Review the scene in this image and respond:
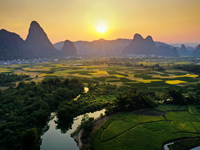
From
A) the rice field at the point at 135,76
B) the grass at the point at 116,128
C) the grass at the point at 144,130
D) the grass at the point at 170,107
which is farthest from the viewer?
the rice field at the point at 135,76

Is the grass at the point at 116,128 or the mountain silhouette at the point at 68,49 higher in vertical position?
the mountain silhouette at the point at 68,49

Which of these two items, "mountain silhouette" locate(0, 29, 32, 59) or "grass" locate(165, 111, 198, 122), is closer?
"grass" locate(165, 111, 198, 122)

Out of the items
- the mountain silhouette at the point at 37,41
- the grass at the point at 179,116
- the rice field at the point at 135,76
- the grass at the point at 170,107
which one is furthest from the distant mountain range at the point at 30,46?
the grass at the point at 179,116

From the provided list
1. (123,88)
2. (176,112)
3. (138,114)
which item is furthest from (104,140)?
(123,88)

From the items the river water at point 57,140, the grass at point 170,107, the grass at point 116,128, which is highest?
the grass at point 170,107

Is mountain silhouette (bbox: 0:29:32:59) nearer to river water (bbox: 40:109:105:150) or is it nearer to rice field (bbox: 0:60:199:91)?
rice field (bbox: 0:60:199:91)

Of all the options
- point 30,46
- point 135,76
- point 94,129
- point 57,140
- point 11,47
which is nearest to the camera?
point 57,140

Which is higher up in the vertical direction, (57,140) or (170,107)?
(170,107)

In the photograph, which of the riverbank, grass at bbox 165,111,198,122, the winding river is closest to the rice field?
grass at bbox 165,111,198,122

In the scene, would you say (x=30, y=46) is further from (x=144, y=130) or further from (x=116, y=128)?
(x=144, y=130)

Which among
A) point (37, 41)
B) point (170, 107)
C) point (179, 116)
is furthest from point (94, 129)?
point (37, 41)

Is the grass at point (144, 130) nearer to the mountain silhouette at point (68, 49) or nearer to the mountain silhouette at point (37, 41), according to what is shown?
the mountain silhouette at point (37, 41)

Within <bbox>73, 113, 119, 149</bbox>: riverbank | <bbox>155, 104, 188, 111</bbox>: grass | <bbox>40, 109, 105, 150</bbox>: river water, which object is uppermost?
<bbox>155, 104, 188, 111</bbox>: grass
